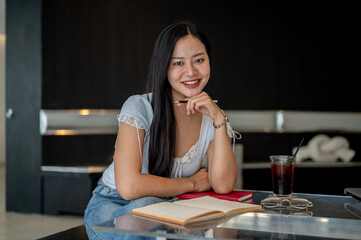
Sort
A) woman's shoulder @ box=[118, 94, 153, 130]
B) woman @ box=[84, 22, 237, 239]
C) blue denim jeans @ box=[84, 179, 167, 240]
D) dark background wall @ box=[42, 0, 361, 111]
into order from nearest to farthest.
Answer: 1. blue denim jeans @ box=[84, 179, 167, 240]
2. woman @ box=[84, 22, 237, 239]
3. woman's shoulder @ box=[118, 94, 153, 130]
4. dark background wall @ box=[42, 0, 361, 111]

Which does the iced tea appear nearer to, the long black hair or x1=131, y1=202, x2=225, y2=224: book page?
x1=131, y1=202, x2=225, y2=224: book page

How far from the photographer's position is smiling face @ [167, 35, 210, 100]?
6.51 feet

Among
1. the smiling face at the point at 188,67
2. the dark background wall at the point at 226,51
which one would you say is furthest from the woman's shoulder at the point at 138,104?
the dark background wall at the point at 226,51

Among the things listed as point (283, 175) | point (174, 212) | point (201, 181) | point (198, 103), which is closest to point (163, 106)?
point (198, 103)

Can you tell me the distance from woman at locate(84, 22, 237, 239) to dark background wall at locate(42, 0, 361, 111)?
101 inches

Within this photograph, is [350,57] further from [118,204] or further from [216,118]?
[118,204]

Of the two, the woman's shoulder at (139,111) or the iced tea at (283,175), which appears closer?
the iced tea at (283,175)

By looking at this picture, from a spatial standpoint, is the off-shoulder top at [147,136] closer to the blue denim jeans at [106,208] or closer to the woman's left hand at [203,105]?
the blue denim jeans at [106,208]

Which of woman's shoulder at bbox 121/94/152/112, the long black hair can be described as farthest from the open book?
woman's shoulder at bbox 121/94/152/112

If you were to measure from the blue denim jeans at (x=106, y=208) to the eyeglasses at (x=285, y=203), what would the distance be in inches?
15.1

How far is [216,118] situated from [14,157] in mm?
3158

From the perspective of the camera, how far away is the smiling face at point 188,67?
1.99 m

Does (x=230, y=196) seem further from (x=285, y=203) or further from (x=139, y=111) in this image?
(x=139, y=111)

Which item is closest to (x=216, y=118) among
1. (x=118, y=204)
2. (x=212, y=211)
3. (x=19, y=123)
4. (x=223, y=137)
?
(x=223, y=137)
